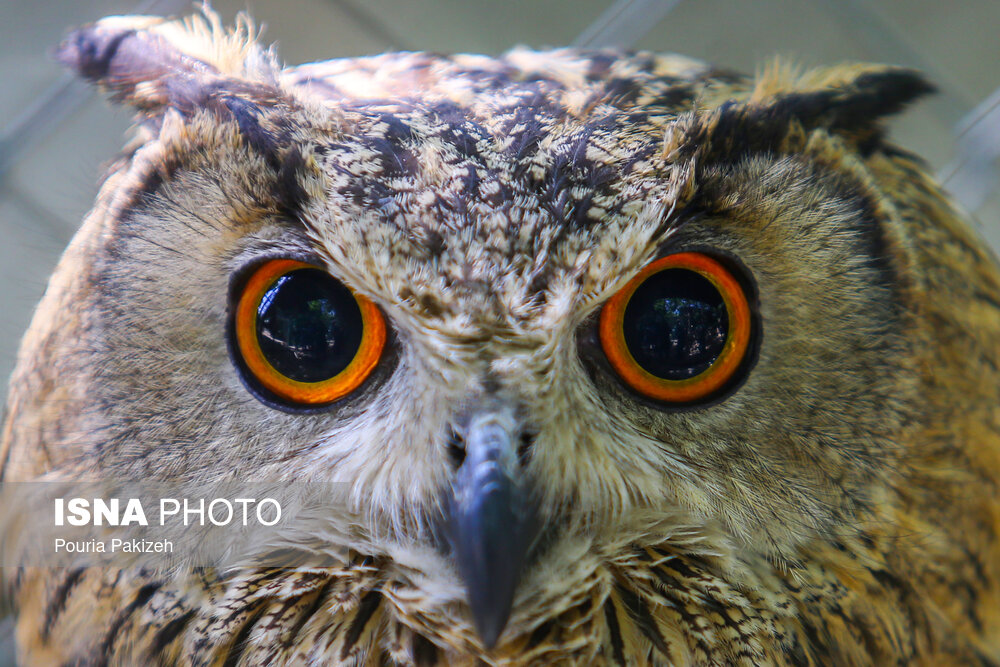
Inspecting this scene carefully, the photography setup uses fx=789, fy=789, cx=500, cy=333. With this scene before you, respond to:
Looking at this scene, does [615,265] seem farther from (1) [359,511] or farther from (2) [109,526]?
(2) [109,526]

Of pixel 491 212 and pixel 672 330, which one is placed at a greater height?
pixel 491 212

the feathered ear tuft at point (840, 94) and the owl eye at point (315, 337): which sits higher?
the feathered ear tuft at point (840, 94)

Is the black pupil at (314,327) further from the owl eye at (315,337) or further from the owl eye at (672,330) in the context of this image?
the owl eye at (672,330)

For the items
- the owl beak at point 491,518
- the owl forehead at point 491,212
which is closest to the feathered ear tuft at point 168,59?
the owl forehead at point 491,212

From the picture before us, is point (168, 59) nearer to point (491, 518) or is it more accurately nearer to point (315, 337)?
point (315, 337)

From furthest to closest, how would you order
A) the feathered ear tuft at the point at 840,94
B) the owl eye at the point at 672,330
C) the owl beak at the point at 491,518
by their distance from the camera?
the feathered ear tuft at the point at 840,94 → the owl eye at the point at 672,330 → the owl beak at the point at 491,518

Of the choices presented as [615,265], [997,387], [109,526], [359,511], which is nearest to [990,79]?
[997,387]

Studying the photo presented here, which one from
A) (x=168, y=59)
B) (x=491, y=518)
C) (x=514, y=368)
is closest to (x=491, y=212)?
→ (x=514, y=368)
